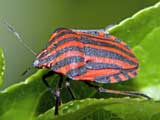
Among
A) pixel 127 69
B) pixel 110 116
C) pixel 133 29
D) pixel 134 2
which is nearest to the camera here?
pixel 110 116

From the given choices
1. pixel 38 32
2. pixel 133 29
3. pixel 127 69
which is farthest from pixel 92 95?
pixel 38 32

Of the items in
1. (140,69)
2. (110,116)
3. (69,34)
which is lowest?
(110,116)

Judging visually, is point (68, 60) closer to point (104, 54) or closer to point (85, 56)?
point (85, 56)

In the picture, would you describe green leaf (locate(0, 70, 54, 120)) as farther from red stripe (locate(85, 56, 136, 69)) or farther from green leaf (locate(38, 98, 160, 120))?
red stripe (locate(85, 56, 136, 69))

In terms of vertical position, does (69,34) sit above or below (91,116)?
above

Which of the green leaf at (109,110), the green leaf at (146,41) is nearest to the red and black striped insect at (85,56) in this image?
the green leaf at (146,41)

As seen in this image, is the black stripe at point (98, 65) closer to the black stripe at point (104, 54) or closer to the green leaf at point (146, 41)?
the black stripe at point (104, 54)

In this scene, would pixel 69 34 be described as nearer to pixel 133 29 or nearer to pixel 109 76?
pixel 109 76
